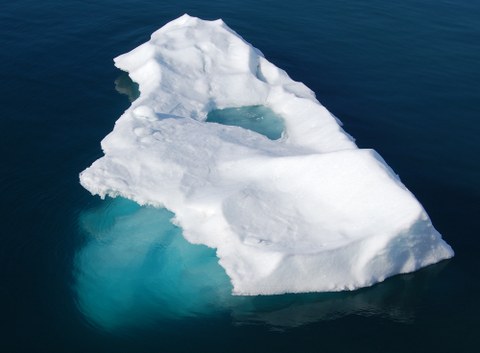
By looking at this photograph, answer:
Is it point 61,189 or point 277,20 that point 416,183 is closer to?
point 61,189

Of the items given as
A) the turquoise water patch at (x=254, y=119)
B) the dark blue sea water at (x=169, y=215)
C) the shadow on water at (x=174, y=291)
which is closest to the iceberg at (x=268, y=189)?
the turquoise water patch at (x=254, y=119)

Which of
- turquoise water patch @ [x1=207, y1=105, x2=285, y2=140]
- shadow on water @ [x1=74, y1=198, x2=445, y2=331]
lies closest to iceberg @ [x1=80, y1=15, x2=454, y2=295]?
turquoise water patch @ [x1=207, y1=105, x2=285, y2=140]

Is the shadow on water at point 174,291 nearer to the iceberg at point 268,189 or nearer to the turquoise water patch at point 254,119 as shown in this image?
the iceberg at point 268,189

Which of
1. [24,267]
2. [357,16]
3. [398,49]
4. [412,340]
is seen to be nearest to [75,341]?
[24,267]

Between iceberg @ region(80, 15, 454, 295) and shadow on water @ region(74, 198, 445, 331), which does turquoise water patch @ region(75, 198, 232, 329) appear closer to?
shadow on water @ region(74, 198, 445, 331)

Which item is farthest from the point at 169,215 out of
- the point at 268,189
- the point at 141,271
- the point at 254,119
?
the point at 254,119

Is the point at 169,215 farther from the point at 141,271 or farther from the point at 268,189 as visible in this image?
the point at 268,189
